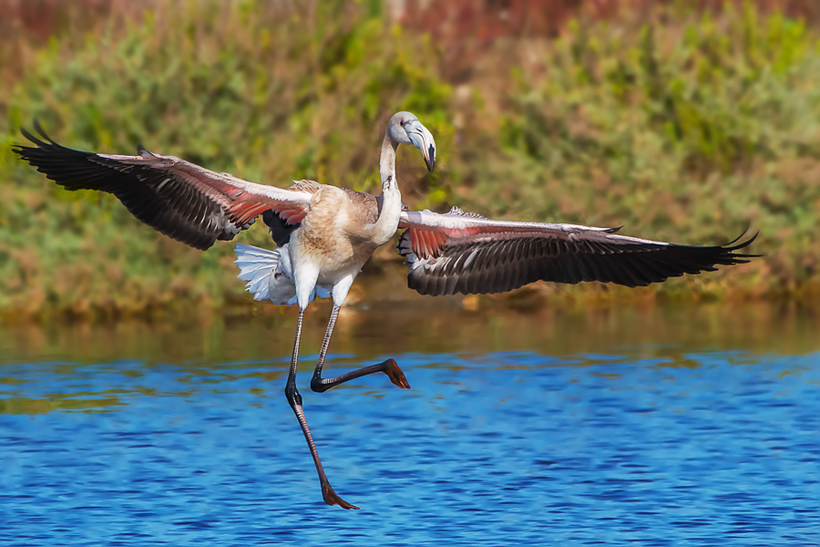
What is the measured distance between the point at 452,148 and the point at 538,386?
7.22 metres

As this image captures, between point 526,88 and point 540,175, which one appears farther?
point 526,88

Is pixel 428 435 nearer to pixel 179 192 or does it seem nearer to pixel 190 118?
pixel 179 192

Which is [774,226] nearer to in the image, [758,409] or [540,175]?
[540,175]

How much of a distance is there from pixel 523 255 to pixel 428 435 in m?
2.07

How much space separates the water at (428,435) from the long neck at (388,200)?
1795 mm

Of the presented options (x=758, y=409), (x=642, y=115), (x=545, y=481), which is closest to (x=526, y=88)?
(x=642, y=115)

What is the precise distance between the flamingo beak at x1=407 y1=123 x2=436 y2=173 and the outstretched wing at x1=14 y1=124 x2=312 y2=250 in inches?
41.6

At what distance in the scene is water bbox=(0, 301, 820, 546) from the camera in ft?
29.7

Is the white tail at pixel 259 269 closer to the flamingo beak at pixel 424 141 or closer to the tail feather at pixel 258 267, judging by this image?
the tail feather at pixel 258 267

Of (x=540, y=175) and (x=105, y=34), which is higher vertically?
(x=105, y=34)

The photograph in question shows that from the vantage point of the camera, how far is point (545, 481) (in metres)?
10.1

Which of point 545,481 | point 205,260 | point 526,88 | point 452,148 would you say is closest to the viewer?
point 545,481

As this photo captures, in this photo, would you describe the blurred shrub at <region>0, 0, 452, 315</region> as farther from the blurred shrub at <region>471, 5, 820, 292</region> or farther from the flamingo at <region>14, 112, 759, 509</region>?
the flamingo at <region>14, 112, 759, 509</region>

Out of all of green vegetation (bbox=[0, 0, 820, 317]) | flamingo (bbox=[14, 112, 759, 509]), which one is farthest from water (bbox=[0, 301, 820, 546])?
green vegetation (bbox=[0, 0, 820, 317])
